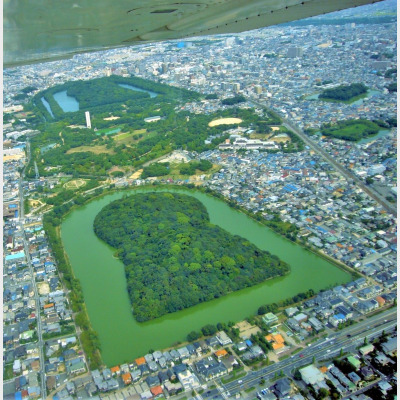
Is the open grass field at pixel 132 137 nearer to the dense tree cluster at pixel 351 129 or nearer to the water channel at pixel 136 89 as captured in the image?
the water channel at pixel 136 89

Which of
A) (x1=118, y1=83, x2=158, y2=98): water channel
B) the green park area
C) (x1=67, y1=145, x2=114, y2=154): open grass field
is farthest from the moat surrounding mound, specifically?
(x1=118, y1=83, x2=158, y2=98): water channel

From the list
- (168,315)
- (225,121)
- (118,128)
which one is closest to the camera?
(168,315)

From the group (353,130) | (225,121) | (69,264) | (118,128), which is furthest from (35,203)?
(353,130)

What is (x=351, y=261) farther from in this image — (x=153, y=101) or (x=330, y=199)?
(x=153, y=101)

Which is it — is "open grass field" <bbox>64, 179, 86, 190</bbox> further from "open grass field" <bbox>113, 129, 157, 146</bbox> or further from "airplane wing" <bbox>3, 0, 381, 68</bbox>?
"airplane wing" <bbox>3, 0, 381, 68</bbox>

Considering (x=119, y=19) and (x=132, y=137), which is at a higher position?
(x=119, y=19)

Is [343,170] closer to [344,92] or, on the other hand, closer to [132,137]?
[132,137]
